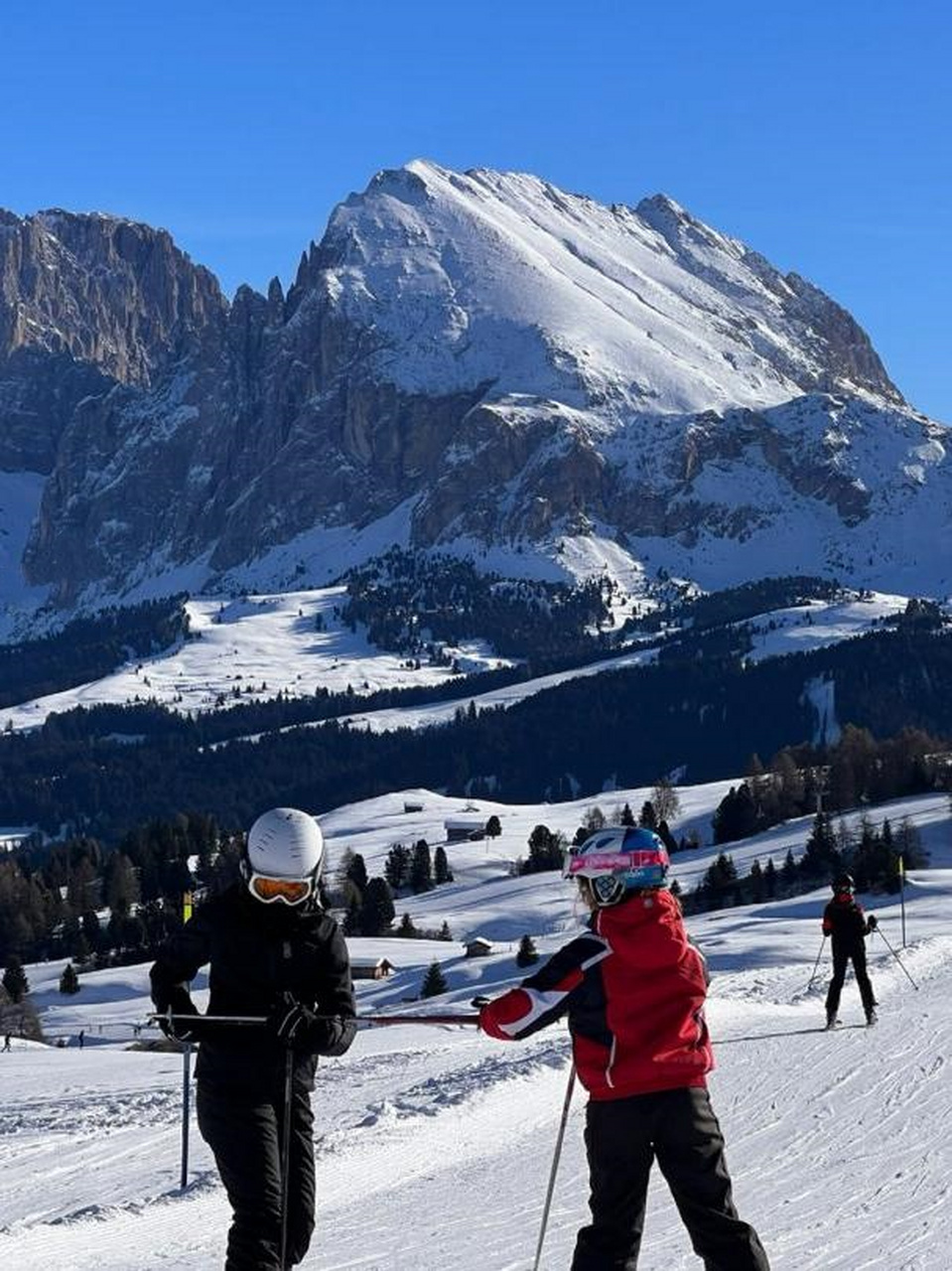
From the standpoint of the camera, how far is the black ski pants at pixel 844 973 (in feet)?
78.6

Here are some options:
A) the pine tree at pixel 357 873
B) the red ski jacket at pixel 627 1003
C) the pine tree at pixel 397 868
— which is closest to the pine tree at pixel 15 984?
the pine tree at pixel 357 873

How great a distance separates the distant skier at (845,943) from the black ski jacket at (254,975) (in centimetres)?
1583

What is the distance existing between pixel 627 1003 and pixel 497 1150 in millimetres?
8758

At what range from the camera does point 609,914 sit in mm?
9039

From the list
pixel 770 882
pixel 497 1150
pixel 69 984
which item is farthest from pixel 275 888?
pixel 770 882

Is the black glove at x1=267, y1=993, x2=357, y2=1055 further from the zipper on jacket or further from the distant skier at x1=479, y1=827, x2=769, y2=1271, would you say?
the zipper on jacket

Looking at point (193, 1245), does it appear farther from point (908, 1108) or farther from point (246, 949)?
point (908, 1108)

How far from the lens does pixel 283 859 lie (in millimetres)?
9172

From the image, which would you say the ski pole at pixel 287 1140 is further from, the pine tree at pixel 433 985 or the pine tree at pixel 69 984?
the pine tree at pixel 69 984

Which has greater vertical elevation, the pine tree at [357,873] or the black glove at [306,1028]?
the black glove at [306,1028]

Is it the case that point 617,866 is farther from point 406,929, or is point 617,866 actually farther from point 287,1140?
point 406,929

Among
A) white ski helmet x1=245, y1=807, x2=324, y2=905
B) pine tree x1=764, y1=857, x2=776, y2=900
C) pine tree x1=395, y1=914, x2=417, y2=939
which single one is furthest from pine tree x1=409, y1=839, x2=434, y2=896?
white ski helmet x1=245, y1=807, x2=324, y2=905

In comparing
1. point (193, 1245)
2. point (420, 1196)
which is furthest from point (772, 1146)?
point (193, 1245)

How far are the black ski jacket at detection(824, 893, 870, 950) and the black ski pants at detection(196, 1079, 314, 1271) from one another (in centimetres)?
1653
